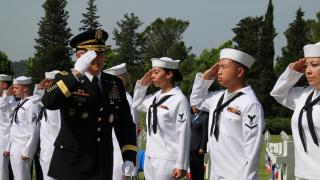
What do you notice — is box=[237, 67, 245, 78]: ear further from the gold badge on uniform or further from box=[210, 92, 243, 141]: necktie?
the gold badge on uniform

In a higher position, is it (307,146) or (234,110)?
(234,110)

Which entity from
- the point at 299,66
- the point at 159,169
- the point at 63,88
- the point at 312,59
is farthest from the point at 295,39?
the point at 63,88

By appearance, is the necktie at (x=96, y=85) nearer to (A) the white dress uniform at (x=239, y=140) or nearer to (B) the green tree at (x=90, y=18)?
(A) the white dress uniform at (x=239, y=140)

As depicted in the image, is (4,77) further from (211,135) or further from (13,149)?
(211,135)

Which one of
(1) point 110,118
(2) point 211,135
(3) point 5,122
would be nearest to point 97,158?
(1) point 110,118

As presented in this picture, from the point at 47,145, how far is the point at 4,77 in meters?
3.90

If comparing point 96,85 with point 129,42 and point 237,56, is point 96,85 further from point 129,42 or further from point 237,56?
point 129,42

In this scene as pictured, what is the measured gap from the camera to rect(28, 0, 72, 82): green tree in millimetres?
67562

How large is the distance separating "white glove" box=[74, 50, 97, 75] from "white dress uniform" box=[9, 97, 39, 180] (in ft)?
21.7

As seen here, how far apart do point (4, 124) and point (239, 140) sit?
8093mm

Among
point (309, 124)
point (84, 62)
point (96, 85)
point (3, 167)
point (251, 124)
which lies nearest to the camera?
point (84, 62)

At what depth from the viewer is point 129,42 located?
8738 centimetres

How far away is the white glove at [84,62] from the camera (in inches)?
209

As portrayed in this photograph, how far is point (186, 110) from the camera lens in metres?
8.35
